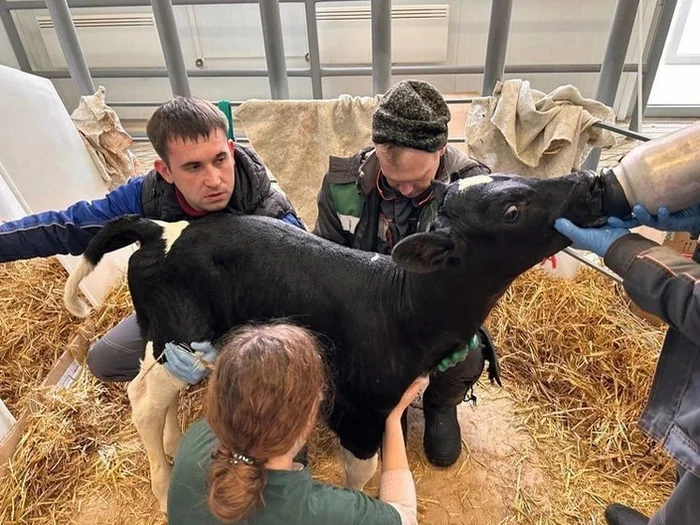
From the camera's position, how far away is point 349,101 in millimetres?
3109

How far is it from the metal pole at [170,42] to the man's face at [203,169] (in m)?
1.82

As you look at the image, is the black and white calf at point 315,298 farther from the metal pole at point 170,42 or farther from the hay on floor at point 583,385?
the metal pole at point 170,42

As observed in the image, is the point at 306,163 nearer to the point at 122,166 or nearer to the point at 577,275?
the point at 122,166

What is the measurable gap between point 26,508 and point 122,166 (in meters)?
2.20

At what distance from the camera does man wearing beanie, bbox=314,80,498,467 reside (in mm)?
1853

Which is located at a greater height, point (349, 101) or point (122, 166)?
point (349, 101)

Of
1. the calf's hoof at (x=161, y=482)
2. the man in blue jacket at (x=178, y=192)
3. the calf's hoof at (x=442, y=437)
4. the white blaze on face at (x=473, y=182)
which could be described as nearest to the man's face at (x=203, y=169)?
the man in blue jacket at (x=178, y=192)

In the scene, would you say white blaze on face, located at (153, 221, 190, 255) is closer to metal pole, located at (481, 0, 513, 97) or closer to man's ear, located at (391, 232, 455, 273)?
man's ear, located at (391, 232, 455, 273)

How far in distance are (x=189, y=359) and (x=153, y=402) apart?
31 centimetres

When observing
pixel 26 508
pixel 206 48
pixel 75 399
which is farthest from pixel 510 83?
pixel 206 48

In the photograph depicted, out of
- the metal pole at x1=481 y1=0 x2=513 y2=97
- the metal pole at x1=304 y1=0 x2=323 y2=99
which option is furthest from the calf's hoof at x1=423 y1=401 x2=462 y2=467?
the metal pole at x1=304 y1=0 x2=323 y2=99

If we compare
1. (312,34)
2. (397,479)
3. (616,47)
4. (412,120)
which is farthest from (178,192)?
(616,47)

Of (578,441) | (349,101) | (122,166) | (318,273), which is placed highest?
(349,101)

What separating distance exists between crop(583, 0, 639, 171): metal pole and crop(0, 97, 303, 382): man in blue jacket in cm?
220
